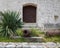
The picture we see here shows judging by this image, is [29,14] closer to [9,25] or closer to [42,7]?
[42,7]

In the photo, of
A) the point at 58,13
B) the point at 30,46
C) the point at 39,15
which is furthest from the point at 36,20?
the point at 30,46

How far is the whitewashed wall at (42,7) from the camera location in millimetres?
13648

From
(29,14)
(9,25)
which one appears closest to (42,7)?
(29,14)

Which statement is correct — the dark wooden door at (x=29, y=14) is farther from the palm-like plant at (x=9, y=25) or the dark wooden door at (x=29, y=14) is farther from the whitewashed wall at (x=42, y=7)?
the palm-like plant at (x=9, y=25)

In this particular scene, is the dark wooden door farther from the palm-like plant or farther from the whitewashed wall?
the palm-like plant

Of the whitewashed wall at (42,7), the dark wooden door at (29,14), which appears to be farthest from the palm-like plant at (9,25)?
the dark wooden door at (29,14)

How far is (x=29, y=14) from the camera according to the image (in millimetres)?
14336

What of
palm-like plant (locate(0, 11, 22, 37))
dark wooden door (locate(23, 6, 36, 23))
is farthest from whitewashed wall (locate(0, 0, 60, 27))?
palm-like plant (locate(0, 11, 22, 37))

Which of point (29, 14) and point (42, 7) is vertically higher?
point (42, 7)

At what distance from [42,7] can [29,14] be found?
1.16 m

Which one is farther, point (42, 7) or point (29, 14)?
point (29, 14)

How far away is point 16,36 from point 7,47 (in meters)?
2.19

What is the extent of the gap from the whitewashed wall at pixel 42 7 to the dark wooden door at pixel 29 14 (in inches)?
20.6

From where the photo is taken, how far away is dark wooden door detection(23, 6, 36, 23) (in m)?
14.2
